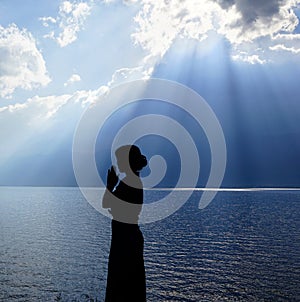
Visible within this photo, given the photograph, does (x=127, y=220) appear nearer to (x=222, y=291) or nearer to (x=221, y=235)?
(x=222, y=291)

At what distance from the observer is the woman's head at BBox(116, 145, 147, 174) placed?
13039 mm

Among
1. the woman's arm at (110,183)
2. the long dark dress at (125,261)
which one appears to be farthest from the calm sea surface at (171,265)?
the woman's arm at (110,183)

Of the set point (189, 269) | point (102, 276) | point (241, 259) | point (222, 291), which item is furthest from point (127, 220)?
point (241, 259)

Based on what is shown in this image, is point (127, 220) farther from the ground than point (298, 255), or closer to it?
farther from the ground

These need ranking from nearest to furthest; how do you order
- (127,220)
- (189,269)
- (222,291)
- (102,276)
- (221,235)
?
(127,220)
(222,291)
(102,276)
(189,269)
(221,235)

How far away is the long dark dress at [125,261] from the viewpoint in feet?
41.9

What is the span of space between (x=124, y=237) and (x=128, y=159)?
115 inches

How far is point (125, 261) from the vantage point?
504 inches

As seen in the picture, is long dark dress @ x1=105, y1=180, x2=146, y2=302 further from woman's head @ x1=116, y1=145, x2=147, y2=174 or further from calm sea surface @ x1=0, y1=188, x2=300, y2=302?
calm sea surface @ x1=0, y1=188, x2=300, y2=302

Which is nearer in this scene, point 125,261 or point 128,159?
point 125,261

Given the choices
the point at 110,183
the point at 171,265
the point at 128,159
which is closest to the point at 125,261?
the point at 110,183

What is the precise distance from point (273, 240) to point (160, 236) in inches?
1159

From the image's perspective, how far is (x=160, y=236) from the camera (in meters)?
94.5

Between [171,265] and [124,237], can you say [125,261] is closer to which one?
[124,237]
